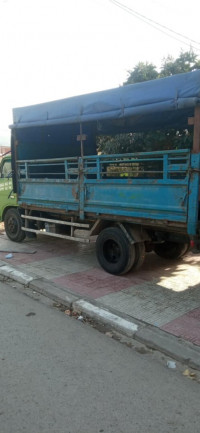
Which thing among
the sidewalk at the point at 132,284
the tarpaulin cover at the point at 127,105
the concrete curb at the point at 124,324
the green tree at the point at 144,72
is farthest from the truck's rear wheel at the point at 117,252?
the green tree at the point at 144,72

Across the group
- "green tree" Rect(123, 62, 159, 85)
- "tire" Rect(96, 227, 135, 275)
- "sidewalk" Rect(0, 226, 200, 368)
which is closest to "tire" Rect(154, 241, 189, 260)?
"sidewalk" Rect(0, 226, 200, 368)

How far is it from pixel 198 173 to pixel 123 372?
2.30m

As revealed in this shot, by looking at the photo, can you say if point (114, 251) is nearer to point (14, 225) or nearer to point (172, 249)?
point (172, 249)

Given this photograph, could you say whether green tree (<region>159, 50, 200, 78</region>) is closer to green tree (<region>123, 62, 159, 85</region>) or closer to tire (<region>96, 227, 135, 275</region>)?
green tree (<region>123, 62, 159, 85</region>)

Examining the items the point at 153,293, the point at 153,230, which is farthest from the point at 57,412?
the point at 153,230

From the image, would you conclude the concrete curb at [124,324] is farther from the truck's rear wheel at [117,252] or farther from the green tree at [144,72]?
the green tree at [144,72]

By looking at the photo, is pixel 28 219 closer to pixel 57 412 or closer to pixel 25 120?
pixel 25 120

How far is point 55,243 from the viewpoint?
752 cm

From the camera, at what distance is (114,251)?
5.29m

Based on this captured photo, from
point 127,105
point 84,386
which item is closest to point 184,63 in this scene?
point 127,105

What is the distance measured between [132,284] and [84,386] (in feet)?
7.44

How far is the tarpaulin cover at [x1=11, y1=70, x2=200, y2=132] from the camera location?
3938 mm

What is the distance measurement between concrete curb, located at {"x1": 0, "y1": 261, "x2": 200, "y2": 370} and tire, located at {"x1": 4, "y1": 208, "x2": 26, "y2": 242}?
8.07 feet

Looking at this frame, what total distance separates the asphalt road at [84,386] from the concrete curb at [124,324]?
136mm
